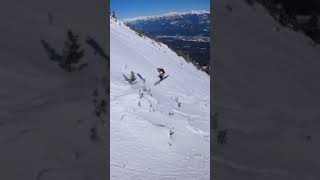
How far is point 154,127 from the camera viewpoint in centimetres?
711

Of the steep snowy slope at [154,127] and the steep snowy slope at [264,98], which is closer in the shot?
the steep snowy slope at [264,98]

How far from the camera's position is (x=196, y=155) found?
21.3 feet

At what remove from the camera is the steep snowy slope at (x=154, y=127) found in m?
5.78

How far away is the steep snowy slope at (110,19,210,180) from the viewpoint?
19.0 feet
